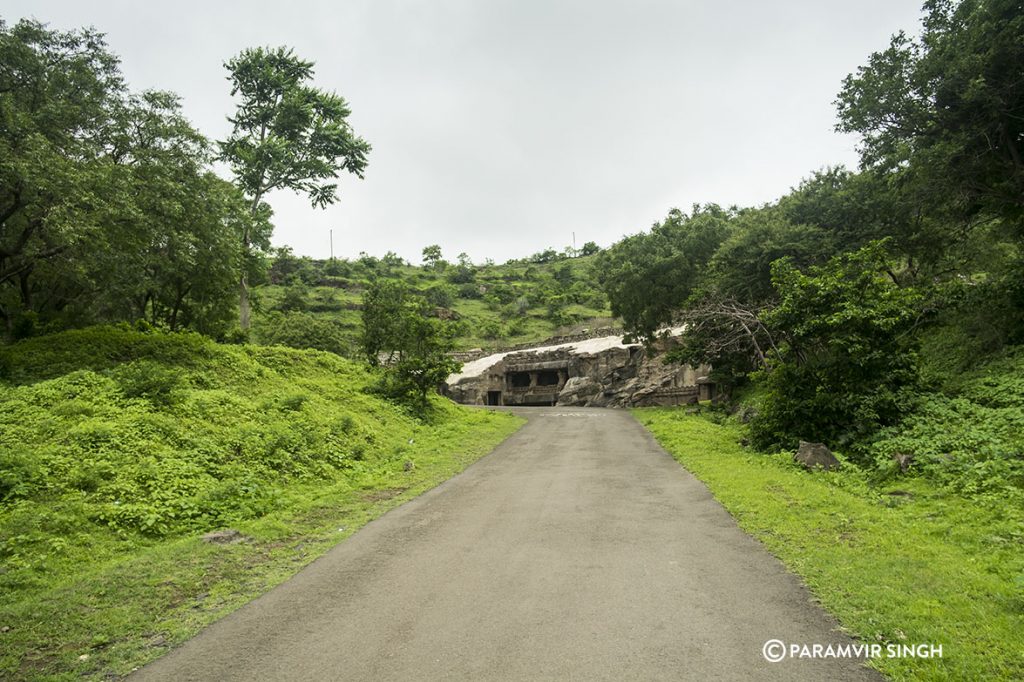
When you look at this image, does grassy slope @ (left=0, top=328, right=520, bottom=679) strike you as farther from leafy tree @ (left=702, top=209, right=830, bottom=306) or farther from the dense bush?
leafy tree @ (left=702, top=209, right=830, bottom=306)

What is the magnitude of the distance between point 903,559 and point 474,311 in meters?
72.1

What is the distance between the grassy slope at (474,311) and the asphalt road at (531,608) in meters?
44.3

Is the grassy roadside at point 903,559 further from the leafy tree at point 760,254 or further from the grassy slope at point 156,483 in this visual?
the leafy tree at point 760,254

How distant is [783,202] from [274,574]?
87.0ft

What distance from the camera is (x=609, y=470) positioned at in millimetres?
13719

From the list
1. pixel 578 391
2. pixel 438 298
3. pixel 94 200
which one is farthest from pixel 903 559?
pixel 438 298

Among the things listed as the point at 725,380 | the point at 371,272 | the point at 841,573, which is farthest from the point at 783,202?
the point at 371,272

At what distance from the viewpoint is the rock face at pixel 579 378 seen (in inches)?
1421

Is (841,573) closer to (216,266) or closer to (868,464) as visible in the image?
(868,464)

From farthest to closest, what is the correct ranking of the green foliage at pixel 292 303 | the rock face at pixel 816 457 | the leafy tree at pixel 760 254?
the green foliage at pixel 292 303 < the leafy tree at pixel 760 254 < the rock face at pixel 816 457

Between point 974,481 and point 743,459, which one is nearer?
point 974,481

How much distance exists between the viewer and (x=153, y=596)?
614cm

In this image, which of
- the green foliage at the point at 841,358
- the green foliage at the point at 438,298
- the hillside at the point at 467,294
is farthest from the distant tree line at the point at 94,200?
the green foliage at the point at 438,298

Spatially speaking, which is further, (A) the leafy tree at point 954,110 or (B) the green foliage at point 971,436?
(A) the leafy tree at point 954,110
